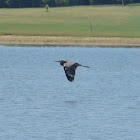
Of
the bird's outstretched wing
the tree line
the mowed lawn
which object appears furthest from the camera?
the tree line

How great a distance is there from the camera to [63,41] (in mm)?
48625

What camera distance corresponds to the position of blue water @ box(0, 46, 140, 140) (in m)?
17.4

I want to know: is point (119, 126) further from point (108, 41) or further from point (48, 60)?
point (108, 41)

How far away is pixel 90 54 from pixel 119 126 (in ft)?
81.5

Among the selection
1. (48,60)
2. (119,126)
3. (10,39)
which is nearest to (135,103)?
(119,126)

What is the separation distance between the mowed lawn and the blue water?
1685 centimetres

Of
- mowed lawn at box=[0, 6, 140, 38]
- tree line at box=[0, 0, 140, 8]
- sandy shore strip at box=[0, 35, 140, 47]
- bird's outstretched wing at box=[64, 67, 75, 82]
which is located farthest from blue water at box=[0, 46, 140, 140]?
tree line at box=[0, 0, 140, 8]

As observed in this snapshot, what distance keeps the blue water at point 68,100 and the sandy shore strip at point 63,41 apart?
8.22 meters

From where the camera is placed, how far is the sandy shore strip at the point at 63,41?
158 ft

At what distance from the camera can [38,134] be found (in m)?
16.9

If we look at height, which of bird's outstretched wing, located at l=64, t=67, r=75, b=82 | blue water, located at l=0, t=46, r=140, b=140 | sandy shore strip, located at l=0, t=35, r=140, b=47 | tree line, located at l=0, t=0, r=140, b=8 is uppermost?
bird's outstretched wing, located at l=64, t=67, r=75, b=82

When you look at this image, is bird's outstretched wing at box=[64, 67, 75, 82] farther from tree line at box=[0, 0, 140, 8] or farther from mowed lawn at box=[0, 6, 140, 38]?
tree line at box=[0, 0, 140, 8]

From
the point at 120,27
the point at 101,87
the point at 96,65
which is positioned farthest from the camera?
the point at 120,27

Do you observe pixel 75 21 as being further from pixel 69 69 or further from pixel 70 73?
pixel 70 73
